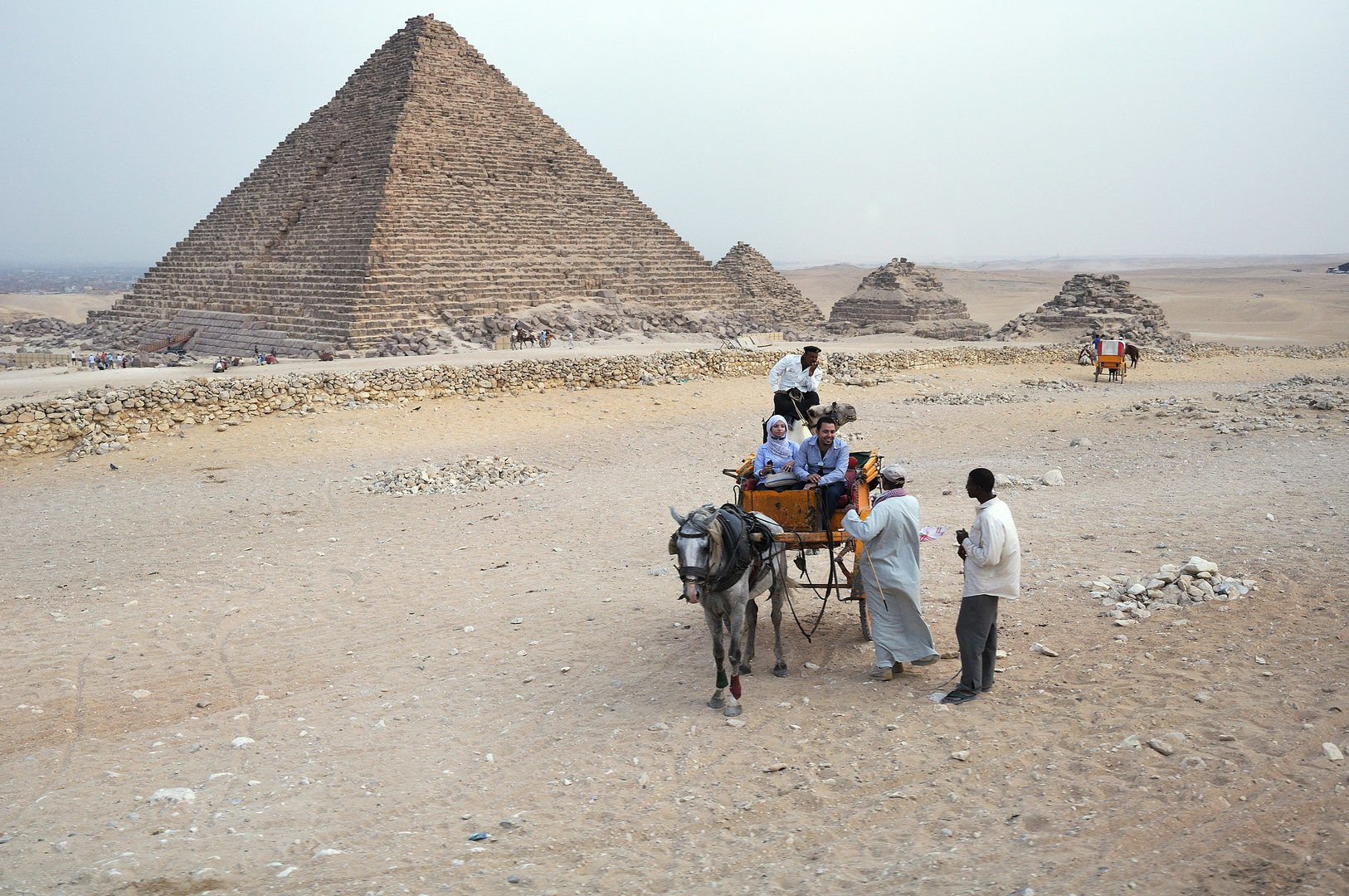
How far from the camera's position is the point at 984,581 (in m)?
4.42

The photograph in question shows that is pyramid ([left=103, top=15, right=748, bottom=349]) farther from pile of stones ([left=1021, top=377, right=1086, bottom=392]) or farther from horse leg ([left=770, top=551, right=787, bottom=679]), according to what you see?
horse leg ([left=770, top=551, right=787, bottom=679])

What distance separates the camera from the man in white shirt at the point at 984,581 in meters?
4.36

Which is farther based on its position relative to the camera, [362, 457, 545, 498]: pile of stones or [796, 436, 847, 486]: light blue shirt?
[362, 457, 545, 498]: pile of stones

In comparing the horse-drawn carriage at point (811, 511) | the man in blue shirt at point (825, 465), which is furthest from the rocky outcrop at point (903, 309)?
the horse-drawn carriage at point (811, 511)

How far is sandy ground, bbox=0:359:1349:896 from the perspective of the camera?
132 inches

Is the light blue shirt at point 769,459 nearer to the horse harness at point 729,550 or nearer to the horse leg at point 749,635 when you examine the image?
the horse leg at point 749,635

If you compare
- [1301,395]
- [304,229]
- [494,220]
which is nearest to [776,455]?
[1301,395]

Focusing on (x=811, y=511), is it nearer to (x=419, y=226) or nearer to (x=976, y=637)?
(x=976, y=637)

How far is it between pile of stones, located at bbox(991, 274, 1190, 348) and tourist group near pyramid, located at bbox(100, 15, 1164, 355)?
8.8 inches

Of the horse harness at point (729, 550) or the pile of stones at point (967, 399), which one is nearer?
the horse harness at point (729, 550)

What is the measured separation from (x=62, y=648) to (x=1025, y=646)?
587cm

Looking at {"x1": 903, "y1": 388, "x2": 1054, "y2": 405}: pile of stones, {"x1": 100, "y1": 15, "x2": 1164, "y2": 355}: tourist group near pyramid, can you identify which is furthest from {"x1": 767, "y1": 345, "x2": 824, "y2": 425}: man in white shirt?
Result: {"x1": 100, "y1": 15, "x2": 1164, "y2": 355}: tourist group near pyramid

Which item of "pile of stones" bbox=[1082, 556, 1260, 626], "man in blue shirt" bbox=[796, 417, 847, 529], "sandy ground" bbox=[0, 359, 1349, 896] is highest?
"man in blue shirt" bbox=[796, 417, 847, 529]

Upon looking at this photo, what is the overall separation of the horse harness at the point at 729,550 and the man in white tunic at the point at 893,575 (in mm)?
511
